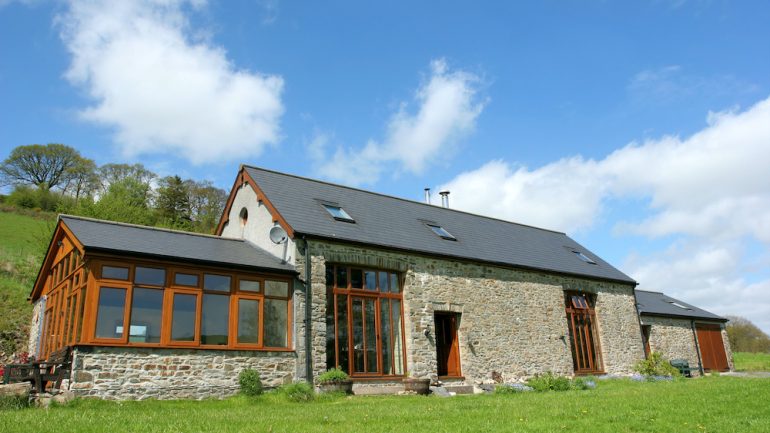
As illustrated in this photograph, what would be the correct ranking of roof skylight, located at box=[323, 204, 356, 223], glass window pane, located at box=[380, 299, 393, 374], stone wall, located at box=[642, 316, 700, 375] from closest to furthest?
glass window pane, located at box=[380, 299, 393, 374]
roof skylight, located at box=[323, 204, 356, 223]
stone wall, located at box=[642, 316, 700, 375]

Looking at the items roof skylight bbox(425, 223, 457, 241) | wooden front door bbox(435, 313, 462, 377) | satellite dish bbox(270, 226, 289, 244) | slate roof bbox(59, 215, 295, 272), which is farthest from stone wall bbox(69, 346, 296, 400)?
roof skylight bbox(425, 223, 457, 241)

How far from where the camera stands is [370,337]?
16.7 meters

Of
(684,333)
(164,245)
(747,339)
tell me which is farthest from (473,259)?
(747,339)

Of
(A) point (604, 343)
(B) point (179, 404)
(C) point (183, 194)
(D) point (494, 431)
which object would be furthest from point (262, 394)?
(C) point (183, 194)

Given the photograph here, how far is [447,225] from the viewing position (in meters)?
23.0

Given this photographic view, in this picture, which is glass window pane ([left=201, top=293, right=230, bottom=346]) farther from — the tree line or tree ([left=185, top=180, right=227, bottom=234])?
tree ([left=185, top=180, right=227, bottom=234])

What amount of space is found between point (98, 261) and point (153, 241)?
5.70 feet

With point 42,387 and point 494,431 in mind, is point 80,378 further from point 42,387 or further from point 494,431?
point 494,431

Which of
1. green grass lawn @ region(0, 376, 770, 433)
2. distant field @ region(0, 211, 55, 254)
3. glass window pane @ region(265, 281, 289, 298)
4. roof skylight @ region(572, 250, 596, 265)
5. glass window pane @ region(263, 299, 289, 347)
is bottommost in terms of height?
green grass lawn @ region(0, 376, 770, 433)

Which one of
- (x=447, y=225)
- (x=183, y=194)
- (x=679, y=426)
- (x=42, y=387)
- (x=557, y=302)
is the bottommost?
(x=679, y=426)

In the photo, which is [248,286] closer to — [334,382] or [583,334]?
[334,382]

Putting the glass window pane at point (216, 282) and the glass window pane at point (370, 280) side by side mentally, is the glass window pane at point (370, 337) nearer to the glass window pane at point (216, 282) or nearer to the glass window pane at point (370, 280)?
the glass window pane at point (370, 280)

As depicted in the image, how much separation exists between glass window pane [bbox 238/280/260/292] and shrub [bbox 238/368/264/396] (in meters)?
2.10

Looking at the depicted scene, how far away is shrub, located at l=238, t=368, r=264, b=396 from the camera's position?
13.8 m
